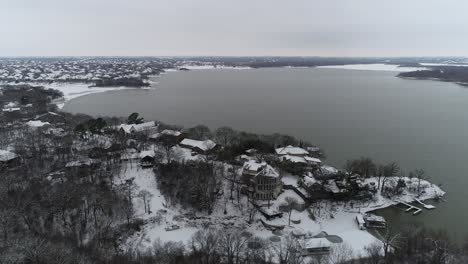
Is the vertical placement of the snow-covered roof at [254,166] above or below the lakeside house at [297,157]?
above

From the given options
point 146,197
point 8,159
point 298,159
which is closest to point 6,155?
point 8,159

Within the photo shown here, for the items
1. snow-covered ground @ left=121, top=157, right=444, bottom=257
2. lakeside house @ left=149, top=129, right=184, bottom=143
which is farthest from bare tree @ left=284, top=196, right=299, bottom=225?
lakeside house @ left=149, top=129, right=184, bottom=143

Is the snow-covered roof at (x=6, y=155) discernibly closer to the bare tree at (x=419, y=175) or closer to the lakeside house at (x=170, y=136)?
the lakeside house at (x=170, y=136)

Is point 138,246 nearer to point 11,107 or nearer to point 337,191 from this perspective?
point 337,191

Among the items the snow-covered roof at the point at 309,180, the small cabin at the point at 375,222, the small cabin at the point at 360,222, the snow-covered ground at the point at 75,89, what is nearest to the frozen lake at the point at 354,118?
the small cabin at the point at 375,222

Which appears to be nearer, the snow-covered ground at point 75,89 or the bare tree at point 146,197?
the bare tree at point 146,197

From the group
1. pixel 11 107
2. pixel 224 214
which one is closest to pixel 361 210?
pixel 224 214

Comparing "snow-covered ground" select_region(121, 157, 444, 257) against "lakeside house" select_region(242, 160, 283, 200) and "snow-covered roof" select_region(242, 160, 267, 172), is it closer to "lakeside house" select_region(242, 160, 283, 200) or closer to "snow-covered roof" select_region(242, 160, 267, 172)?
"lakeside house" select_region(242, 160, 283, 200)
